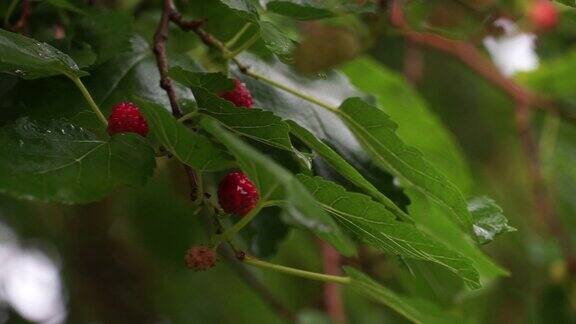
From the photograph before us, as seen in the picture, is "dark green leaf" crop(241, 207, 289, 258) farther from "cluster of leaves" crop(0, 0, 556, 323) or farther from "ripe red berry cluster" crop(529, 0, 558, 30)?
"ripe red berry cluster" crop(529, 0, 558, 30)

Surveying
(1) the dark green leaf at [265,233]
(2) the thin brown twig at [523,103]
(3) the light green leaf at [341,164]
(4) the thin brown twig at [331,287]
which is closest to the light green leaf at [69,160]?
(3) the light green leaf at [341,164]

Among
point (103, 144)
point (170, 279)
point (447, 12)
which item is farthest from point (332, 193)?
point (170, 279)

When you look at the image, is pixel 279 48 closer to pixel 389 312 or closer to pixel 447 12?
pixel 447 12

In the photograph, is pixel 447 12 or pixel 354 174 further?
pixel 447 12

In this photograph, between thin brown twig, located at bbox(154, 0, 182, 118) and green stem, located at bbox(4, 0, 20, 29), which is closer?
thin brown twig, located at bbox(154, 0, 182, 118)

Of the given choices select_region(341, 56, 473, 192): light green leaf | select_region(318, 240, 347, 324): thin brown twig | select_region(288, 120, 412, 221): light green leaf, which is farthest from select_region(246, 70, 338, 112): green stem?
select_region(318, 240, 347, 324): thin brown twig

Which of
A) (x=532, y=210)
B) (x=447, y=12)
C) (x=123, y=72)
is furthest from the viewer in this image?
(x=532, y=210)
